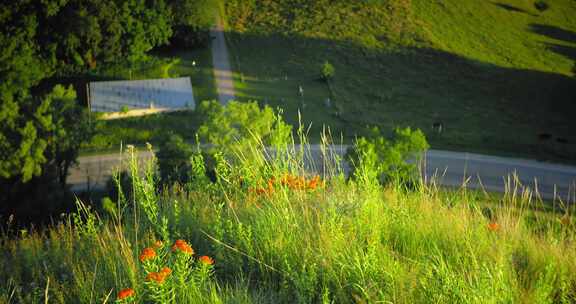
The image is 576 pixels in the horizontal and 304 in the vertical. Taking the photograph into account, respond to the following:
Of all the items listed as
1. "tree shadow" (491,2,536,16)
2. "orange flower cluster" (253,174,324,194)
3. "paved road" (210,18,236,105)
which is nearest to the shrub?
"paved road" (210,18,236,105)

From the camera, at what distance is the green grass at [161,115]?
37656 millimetres

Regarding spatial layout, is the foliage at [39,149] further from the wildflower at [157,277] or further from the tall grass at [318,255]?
the wildflower at [157,277]

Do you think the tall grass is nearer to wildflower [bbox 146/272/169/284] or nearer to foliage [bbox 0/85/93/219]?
wildflower [bbox 146/272/169/284]

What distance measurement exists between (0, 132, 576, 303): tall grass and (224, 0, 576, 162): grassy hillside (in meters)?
31.6

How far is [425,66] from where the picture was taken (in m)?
50.5

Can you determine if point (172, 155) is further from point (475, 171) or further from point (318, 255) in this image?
point (318, 255)

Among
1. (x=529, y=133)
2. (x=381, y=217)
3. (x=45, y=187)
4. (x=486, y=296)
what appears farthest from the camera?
(x=529, y=133)

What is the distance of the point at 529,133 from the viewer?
40000 mm

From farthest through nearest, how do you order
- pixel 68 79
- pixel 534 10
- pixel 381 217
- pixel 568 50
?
pixel 534 10 → pixel 568 50 → pixel 68 79 → pixel 381 217

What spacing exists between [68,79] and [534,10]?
47101mm

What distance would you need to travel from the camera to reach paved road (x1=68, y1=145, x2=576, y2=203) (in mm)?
32656

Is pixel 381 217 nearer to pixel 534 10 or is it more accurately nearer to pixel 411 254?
pixel 411 254

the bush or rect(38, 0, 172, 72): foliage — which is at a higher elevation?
the bush

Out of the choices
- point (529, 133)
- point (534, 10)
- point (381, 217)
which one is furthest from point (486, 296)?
point (534, 10)
